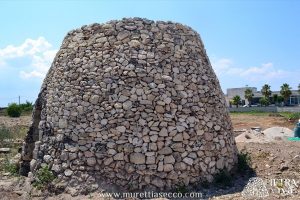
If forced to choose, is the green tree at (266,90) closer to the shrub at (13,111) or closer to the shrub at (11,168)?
the shrub at (13,111)

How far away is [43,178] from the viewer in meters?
7.66

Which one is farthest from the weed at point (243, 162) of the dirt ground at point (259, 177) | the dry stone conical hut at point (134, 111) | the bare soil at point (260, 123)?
the bare soil at point (260, 123)

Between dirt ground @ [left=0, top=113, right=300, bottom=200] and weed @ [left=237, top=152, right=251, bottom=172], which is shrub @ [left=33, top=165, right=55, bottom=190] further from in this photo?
weed @ [left=237, top=152, right=251, bottom=172]

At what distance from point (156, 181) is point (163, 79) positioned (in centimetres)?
223

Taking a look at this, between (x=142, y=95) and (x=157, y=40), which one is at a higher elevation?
(x=157, y=40)

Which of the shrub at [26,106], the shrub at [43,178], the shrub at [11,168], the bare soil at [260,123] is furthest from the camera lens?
the shrub at [26,106]

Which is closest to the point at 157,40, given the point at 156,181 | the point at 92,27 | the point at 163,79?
the point at 163,79

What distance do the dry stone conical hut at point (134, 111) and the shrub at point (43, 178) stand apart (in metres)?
0.15

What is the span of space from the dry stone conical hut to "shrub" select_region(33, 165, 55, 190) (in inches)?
5.7

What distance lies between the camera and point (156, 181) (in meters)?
7.42

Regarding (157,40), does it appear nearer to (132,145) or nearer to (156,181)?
(132,145)

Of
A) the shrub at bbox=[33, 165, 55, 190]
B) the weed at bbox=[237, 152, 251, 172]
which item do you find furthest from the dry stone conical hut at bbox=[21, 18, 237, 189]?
the weed at bbox=[237, 152, 251, 172]

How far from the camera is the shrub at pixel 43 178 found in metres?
7.60

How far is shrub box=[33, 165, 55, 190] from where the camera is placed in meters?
7.60
